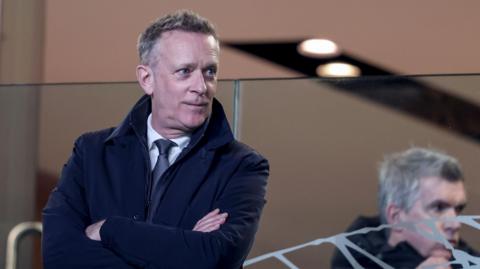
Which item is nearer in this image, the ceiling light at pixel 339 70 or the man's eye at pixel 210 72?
the man's eye at pixel 210 72

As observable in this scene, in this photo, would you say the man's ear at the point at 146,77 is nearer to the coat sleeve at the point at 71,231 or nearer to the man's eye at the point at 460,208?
the coat sleeve at the point at 71,231

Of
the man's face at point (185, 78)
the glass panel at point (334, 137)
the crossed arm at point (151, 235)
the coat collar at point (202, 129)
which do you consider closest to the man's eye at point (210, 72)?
the man's face at point (185, 78)

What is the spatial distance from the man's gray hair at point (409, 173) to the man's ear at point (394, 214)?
1 cm

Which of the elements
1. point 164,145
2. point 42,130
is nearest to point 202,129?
point 164,145

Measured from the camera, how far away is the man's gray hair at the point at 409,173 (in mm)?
3125

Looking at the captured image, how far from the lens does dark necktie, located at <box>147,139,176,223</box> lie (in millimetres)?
2363

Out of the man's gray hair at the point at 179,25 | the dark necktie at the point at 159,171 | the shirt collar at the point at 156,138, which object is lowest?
the dark necktie at the point at 159,171

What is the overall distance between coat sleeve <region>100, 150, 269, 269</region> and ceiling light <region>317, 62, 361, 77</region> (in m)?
3.21

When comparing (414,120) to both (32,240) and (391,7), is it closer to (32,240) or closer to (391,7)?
(32,240)

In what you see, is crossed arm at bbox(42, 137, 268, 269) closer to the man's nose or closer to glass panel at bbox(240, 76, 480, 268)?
the man's nose

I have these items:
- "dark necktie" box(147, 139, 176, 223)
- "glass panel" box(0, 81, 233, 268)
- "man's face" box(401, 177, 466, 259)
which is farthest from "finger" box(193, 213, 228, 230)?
"glass panel" box(0, 81, 233, 268)

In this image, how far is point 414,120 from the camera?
10.5ft

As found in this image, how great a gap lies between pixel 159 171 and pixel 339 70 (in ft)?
11.1

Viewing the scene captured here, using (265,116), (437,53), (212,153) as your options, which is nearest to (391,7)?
(437,53)
